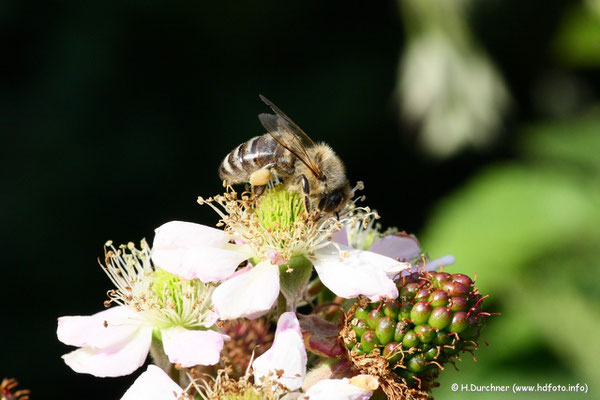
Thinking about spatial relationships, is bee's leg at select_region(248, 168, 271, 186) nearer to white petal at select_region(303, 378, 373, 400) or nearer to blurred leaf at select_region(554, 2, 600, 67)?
white petal at select_region(303, 378, 373, 400)

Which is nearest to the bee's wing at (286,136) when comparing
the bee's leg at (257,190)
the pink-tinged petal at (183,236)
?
the bee's leg at (257,190)

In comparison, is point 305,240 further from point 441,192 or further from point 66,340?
point 441,192

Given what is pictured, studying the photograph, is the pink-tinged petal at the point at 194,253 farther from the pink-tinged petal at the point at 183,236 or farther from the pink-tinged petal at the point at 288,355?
the pink-tinged petal at the point at 288,355

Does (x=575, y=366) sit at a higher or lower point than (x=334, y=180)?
lower

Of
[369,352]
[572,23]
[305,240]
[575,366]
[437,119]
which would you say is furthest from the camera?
[572,23]

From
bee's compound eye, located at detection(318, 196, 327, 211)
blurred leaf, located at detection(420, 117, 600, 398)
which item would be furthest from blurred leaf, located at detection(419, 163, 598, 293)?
bee's compound eye, located at detection(318, 196, 327, 211)

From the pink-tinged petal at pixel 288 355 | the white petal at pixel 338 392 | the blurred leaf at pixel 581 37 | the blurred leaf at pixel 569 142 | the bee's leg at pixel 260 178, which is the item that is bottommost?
the white petal at pixel 338 392

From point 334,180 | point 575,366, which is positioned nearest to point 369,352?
point 334,180
